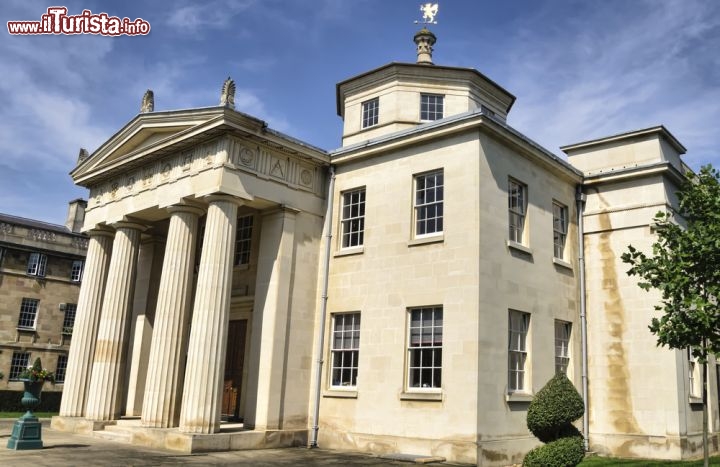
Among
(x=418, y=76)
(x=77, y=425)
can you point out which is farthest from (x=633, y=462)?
(x=77, y=425)

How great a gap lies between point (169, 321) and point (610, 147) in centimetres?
→ 1549

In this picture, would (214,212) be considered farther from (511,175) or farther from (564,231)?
(564,231)

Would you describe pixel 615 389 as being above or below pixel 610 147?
below

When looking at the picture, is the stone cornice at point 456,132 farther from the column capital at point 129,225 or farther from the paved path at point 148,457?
the paved path at point 148,457

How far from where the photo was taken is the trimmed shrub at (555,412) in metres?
13.2

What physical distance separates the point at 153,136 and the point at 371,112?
887 centimetres

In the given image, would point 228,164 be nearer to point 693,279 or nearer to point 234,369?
point 234,369

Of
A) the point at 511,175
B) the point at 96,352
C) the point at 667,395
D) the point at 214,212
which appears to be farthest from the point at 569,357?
the point at 96,352

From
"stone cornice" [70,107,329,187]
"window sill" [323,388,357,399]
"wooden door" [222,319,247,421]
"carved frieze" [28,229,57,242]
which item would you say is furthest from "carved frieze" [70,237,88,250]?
"window sill" [323,388,357,399]

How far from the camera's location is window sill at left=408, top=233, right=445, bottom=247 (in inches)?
691

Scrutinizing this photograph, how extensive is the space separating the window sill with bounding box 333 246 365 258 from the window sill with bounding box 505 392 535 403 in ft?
19.9

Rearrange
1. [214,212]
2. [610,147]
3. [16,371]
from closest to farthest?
1. [214,212]
2. [610,147]
3. [16,371]

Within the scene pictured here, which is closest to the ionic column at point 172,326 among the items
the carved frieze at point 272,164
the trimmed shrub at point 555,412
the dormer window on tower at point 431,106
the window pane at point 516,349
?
the carved frieze at point 272,164

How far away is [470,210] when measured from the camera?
1708 centimetres
